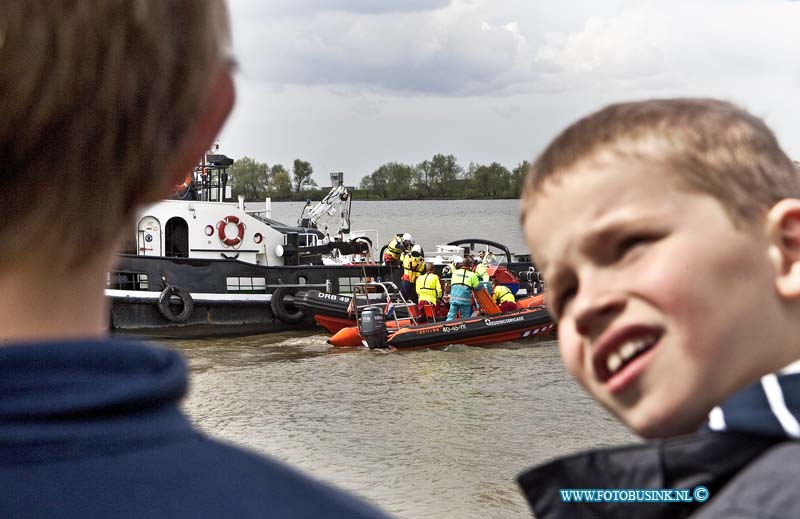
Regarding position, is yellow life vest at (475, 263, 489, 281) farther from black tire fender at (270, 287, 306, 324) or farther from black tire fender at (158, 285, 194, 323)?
black tire fender at (158, 285, 194, 323)

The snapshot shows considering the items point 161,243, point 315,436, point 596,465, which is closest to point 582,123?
point 596,465

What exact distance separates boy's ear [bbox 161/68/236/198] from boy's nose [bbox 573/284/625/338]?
457 millimetres

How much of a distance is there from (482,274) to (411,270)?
1984 mm

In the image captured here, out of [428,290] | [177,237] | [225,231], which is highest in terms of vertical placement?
[225,231]

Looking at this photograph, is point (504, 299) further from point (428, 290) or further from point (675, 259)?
point (675, 259)

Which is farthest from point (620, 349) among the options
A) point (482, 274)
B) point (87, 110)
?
point (482, 274)

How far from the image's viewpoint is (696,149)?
1099 millimetres

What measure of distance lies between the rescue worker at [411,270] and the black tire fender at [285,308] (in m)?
2.34

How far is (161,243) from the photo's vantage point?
72.4 ft

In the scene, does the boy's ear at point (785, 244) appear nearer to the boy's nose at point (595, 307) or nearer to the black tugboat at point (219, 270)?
the boy's nose at point (595, 307)

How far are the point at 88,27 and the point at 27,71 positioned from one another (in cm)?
6

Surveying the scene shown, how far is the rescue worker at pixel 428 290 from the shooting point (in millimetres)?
18766

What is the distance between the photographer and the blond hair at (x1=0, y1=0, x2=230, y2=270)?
0.75 metres

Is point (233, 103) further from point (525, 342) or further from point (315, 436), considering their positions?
point (525, 342)
